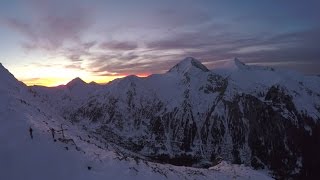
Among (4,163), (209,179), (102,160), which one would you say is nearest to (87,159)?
(102,160)

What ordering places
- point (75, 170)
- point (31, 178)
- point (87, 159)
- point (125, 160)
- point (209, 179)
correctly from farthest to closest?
point (209, 179) < point (125, 160) < point (87, 159) < point (75, 170) < point (31, 178)

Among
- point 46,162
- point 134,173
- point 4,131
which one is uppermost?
point 4,131

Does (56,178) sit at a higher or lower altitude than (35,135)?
lower

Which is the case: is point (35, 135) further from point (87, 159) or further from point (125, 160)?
point (125, 160)

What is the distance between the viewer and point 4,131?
35.3m

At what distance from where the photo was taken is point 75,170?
32656 mm

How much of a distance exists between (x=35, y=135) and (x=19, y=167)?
4882 millimetres

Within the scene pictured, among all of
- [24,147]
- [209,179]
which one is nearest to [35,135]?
[24,147]

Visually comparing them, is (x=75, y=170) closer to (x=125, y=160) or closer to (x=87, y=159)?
(x=87, y=159)

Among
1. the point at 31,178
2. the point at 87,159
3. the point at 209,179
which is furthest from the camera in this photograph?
the point at 209,179

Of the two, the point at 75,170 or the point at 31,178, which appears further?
the point at 75,170

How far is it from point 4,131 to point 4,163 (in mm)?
4801

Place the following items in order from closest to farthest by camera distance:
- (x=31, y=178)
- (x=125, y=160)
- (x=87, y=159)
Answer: (x=31, y=178)
(x=87, y=159)
(x=125, y=160)

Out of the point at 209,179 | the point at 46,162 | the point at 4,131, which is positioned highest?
the point at 4,131
